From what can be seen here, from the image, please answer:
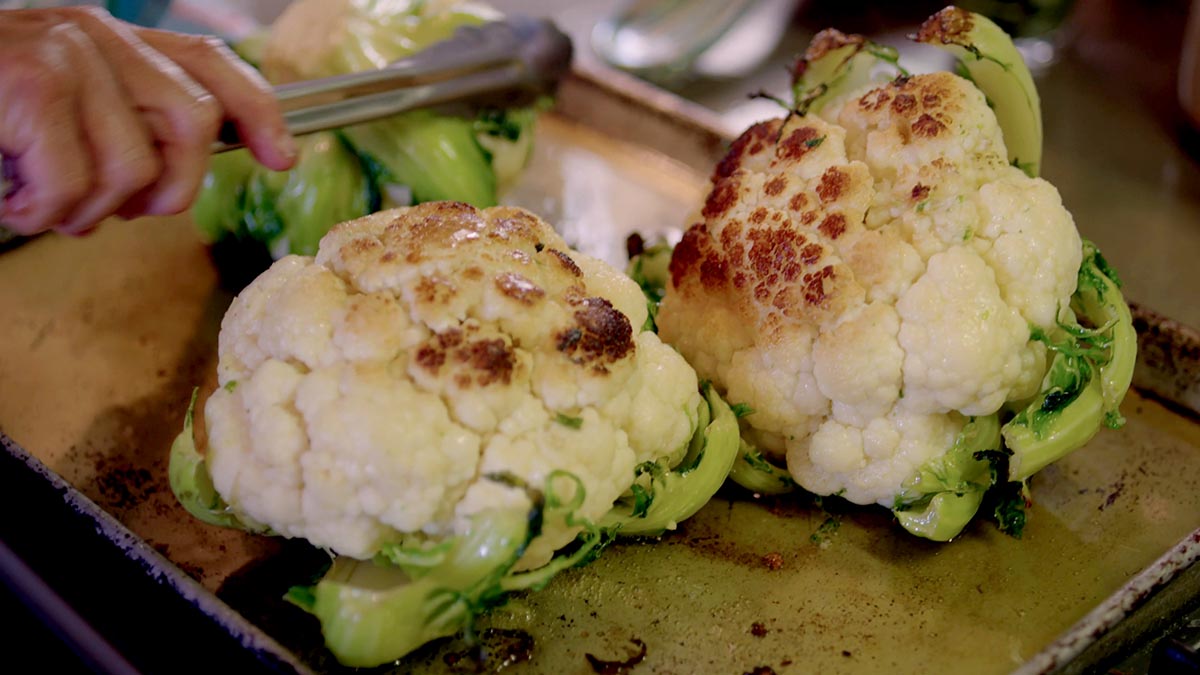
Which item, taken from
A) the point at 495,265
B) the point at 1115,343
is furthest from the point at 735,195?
the point at 1115,343

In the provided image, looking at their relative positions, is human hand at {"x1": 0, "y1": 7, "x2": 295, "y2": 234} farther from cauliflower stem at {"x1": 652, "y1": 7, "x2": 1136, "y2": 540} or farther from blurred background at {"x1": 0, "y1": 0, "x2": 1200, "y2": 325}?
blurred background at {"x1": 0, "y1": 0, "x2": 1200, "y2": 325}

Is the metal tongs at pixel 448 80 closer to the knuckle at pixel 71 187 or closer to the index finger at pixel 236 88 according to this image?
the index finger at pixel 236 88

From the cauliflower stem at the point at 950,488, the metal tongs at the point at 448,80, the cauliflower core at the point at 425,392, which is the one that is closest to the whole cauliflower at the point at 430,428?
the cauliflower core at the point at 425,392

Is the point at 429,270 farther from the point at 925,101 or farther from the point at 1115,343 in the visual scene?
the point at 1115,343

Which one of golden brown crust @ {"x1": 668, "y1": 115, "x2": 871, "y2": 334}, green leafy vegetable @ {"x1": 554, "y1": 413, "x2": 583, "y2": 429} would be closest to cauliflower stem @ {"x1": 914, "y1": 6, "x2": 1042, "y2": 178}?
golden brown crust @ {"x1": 668, "y1": 115, "x2": 871, "y2": 334}

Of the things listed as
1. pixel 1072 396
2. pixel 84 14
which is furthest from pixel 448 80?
pixel 1072 396

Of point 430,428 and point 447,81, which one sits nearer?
point 430,428

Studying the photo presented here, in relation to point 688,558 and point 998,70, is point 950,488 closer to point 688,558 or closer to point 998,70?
point 688,558
